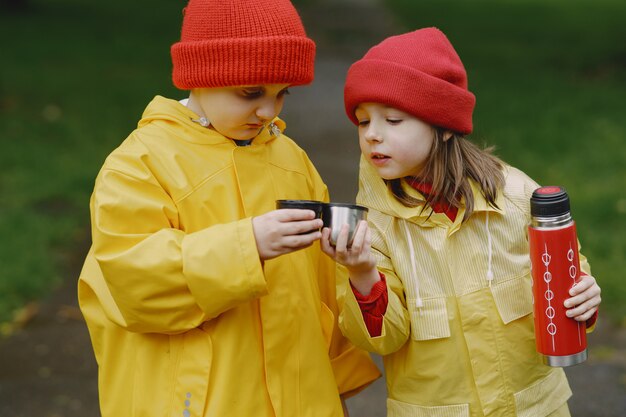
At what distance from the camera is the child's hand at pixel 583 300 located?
2.64 m

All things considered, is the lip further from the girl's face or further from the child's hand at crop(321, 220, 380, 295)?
the child's hand at crop(321, 220, 380, 295)

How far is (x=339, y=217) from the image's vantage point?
2486mm

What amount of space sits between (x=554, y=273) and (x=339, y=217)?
0.65 metres

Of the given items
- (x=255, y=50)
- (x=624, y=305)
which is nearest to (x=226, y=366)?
(x=255, y=50)

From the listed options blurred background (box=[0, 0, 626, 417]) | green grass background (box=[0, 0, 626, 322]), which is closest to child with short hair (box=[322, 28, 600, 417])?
blurred background (box=[0, 0, 626, 417])

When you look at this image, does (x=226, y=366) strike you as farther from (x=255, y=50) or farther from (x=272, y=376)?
(x=255, y=50)

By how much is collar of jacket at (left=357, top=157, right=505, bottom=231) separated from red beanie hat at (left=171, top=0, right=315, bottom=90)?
17.5 inches

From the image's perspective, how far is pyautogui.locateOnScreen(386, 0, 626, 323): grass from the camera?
6934mm

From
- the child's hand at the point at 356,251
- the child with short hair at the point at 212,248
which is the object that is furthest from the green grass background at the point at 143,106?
the child's hand at the point at 356,251

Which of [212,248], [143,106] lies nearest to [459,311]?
[212,248]

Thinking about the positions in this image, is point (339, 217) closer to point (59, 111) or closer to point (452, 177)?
point (452, 177)

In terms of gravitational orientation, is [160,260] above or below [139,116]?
above

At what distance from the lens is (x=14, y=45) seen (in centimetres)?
1309

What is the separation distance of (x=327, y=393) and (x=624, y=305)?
3432mm
